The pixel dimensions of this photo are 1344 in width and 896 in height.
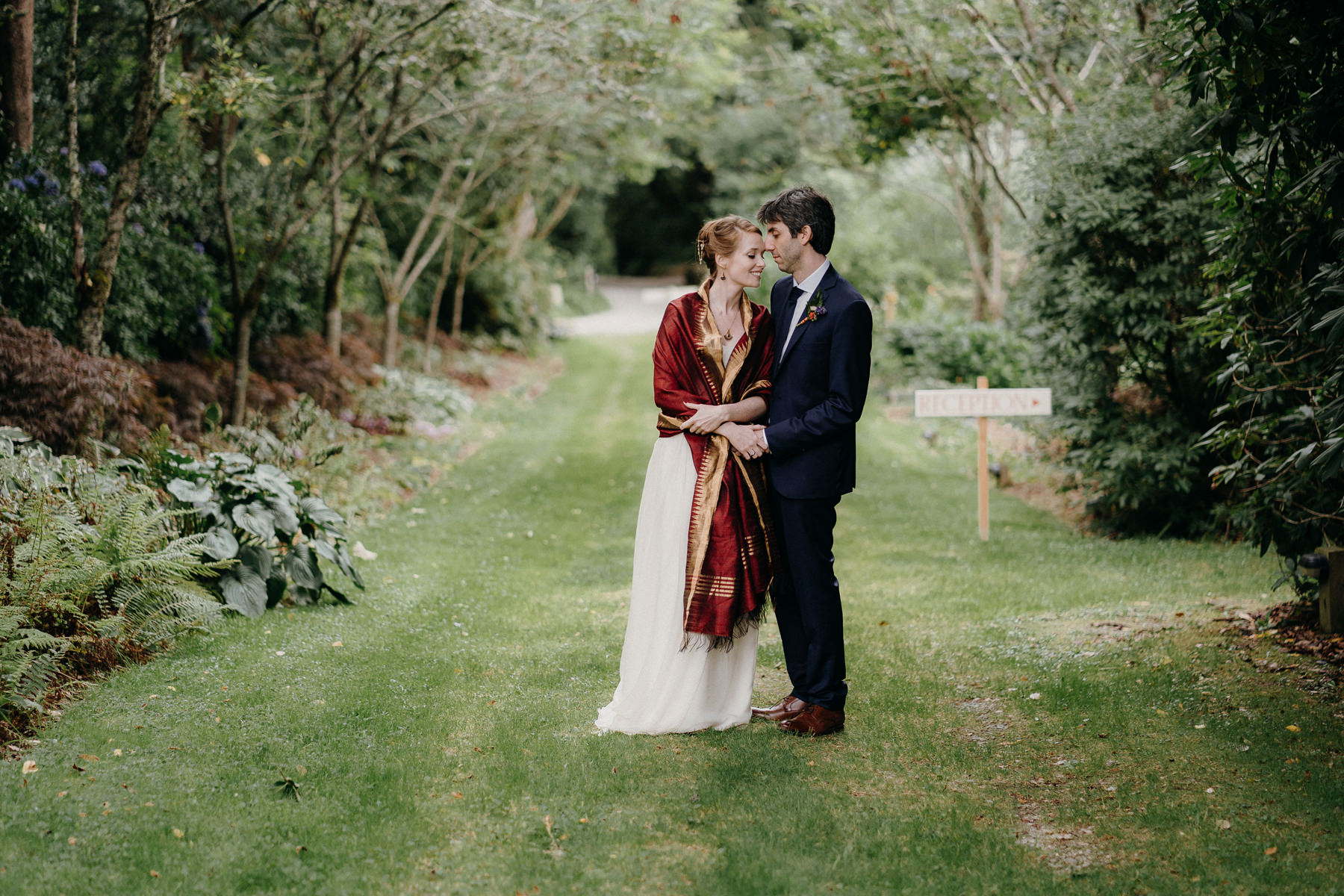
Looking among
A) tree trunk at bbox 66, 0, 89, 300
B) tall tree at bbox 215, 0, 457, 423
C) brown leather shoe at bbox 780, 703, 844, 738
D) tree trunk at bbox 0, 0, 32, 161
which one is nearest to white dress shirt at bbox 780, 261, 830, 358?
brown leather shoe at bbox 780, 703, 844, 738

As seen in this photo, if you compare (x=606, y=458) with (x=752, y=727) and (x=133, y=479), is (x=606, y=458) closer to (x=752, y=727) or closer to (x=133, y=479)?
(x=133, y=479)

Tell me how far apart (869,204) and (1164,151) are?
55.6 ft

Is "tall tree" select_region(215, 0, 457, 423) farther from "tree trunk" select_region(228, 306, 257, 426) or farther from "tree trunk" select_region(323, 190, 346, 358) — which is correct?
"tree trunk" select_region(323, 190, 346, 358)

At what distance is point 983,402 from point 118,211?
676 cm

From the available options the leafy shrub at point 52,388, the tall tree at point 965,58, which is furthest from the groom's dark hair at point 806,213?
the tall tree at point 965,58

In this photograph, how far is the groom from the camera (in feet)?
13.8

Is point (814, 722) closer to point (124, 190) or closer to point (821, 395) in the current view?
point (821, 395)

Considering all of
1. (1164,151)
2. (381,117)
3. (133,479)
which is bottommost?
(133,479)

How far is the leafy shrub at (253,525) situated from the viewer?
597 cm

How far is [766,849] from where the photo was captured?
135 inches

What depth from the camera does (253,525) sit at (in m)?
6.01

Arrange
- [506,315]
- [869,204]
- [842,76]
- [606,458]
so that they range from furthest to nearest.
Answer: [869,204]
[506,315]
[606,458]
[842,76]

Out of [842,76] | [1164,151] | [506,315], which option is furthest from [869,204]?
[1164,151]

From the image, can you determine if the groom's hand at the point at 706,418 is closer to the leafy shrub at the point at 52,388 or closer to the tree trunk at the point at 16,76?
the leafy shrub at the point at 52,388
